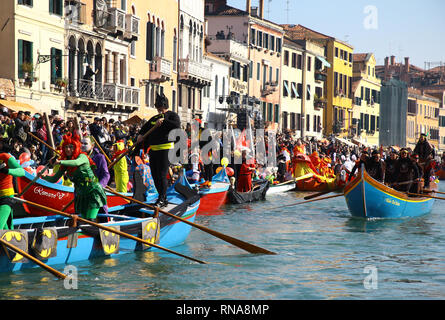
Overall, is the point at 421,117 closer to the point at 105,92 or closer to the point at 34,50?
the point at 105,92

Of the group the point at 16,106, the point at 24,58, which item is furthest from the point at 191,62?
the point at 16,106

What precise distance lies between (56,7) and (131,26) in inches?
249

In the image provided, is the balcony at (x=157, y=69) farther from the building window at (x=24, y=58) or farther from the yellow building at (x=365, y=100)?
the yellow building at (x=365, y=100)

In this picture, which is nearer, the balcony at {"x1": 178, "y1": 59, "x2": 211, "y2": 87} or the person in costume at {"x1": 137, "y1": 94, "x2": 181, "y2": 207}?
the person in costume at {"x1": 137, "y1": 94, "x2": 181, "y2": 207}

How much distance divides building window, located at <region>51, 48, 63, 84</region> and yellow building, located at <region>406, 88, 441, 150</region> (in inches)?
2625

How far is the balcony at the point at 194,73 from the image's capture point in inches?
1714

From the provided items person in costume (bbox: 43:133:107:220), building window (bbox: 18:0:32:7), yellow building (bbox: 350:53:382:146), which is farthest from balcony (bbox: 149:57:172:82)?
yellow building (bbox: 350:53:382:146)

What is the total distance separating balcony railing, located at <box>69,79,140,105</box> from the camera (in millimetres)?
32094

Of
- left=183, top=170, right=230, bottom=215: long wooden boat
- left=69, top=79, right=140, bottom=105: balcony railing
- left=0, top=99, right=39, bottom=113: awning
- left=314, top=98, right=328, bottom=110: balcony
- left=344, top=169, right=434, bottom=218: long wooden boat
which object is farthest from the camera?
left=314, top=98, right=328, bottom=110: balcony

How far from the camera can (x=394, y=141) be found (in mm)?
87875

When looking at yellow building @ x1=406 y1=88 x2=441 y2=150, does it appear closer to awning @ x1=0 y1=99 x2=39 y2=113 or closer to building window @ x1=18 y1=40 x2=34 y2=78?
building window @ x1=18 y1=40 x2=34 y2=78

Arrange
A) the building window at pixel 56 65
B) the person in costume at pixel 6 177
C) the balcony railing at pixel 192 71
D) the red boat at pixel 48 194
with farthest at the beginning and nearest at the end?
the balcony railing at pixel 192 71
the building window at pixel 56 65
the red boat at pixel 48 194
the person in costume at pixel 6 177

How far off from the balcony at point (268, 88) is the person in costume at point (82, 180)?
46.4m

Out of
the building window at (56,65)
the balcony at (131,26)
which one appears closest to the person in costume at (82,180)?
the building window at (56,65)
